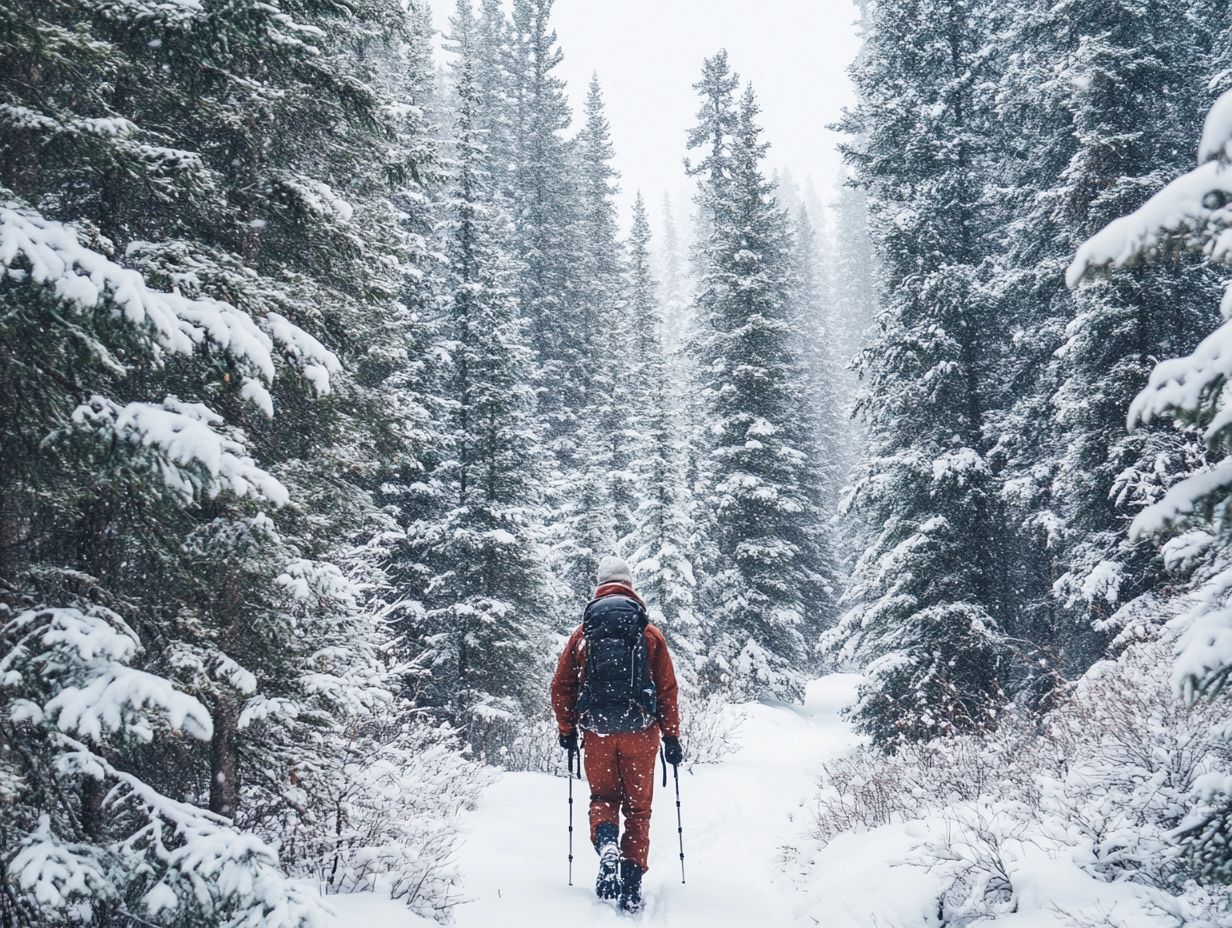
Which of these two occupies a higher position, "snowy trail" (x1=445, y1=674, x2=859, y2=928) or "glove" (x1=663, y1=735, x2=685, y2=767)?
"glove" (x1=663, y1=735, x2=685, y2=767)

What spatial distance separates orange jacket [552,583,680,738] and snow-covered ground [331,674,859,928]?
142 cm

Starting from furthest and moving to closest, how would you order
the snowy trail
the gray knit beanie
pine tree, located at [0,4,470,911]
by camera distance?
the gray knit beanie
the snowy trail
pine tree, located at [0,4,470,911]

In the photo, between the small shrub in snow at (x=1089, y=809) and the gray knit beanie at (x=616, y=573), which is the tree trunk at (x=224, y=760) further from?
the small shrub in snow at (x=1089, y=809)

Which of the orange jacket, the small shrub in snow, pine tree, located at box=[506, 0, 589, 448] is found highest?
pine tree, located at box=[506, 0, 589, 448]

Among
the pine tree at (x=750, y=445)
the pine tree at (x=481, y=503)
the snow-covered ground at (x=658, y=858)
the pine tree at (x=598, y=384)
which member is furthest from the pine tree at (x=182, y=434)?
the pine tree at (x=750, y=445)

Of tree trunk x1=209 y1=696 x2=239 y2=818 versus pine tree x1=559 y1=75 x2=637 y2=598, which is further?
pine tree x1=559 y1=75 x2=637 y2=598

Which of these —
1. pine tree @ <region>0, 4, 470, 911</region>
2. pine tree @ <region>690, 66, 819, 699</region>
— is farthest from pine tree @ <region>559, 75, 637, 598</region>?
pine tree @ <region>0, 4, 470, 911</region>

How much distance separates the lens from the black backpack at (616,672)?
6223 mm

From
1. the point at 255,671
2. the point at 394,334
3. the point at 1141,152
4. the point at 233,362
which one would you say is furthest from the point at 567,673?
the point at 1141,152

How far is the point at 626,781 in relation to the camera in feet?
20.8

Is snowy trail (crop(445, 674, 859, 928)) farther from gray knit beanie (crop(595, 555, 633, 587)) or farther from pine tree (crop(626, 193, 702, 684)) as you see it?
pine tree (crop(626, 193, 702, 684))

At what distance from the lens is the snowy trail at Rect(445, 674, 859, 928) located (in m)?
5.84

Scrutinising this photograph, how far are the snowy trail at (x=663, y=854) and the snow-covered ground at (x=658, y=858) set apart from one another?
0.05 feet

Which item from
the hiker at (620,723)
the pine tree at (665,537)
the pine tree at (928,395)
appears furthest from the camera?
the pine tree at (665,537)
